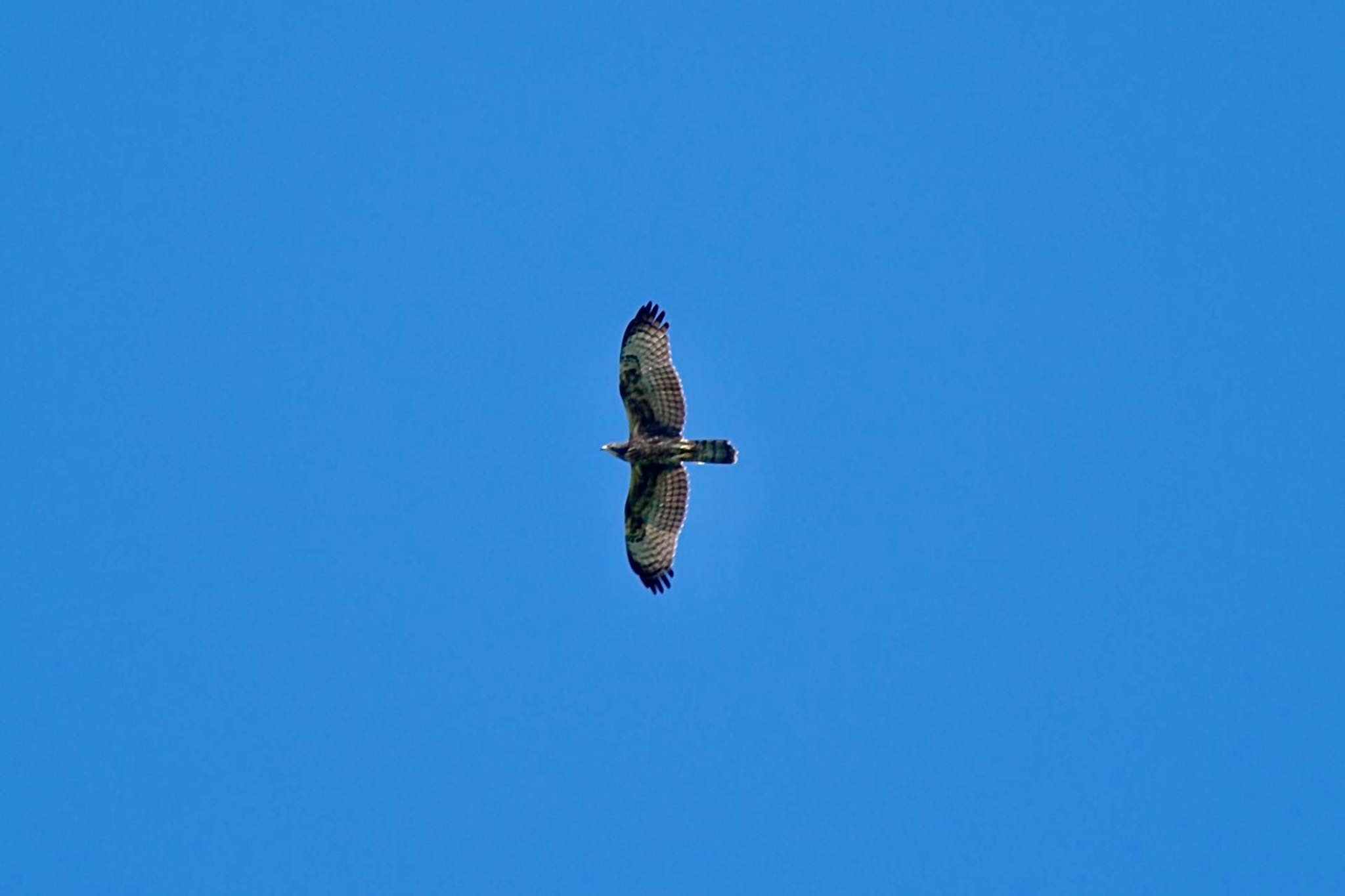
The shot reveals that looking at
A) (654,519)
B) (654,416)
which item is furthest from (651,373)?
(654,519)

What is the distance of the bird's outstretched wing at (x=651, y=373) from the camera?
28.1 metres

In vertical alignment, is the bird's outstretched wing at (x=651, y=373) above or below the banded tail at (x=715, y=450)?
above

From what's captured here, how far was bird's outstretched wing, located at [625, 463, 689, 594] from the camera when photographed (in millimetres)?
28578

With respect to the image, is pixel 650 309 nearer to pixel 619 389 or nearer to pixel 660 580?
pixel 619 389

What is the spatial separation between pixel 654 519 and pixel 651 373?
1965 millimetres

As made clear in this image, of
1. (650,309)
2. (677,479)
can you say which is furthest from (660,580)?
(650,309)

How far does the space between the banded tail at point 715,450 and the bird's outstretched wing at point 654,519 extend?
427 millimetres

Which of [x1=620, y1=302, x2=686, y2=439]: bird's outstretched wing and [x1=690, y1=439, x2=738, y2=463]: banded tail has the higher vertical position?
[x1=620, y1=302, x2=686, y2=439]: bird's outstretched wing

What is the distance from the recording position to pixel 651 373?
92.3 ft

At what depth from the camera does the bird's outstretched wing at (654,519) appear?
28578 mm

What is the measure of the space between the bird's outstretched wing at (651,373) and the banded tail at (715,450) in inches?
12.9

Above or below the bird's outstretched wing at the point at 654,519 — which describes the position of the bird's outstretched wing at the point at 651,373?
above

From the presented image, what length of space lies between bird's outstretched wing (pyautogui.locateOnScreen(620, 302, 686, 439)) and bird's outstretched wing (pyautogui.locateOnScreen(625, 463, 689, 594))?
0.62 metres

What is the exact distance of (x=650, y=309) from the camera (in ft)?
92.2
